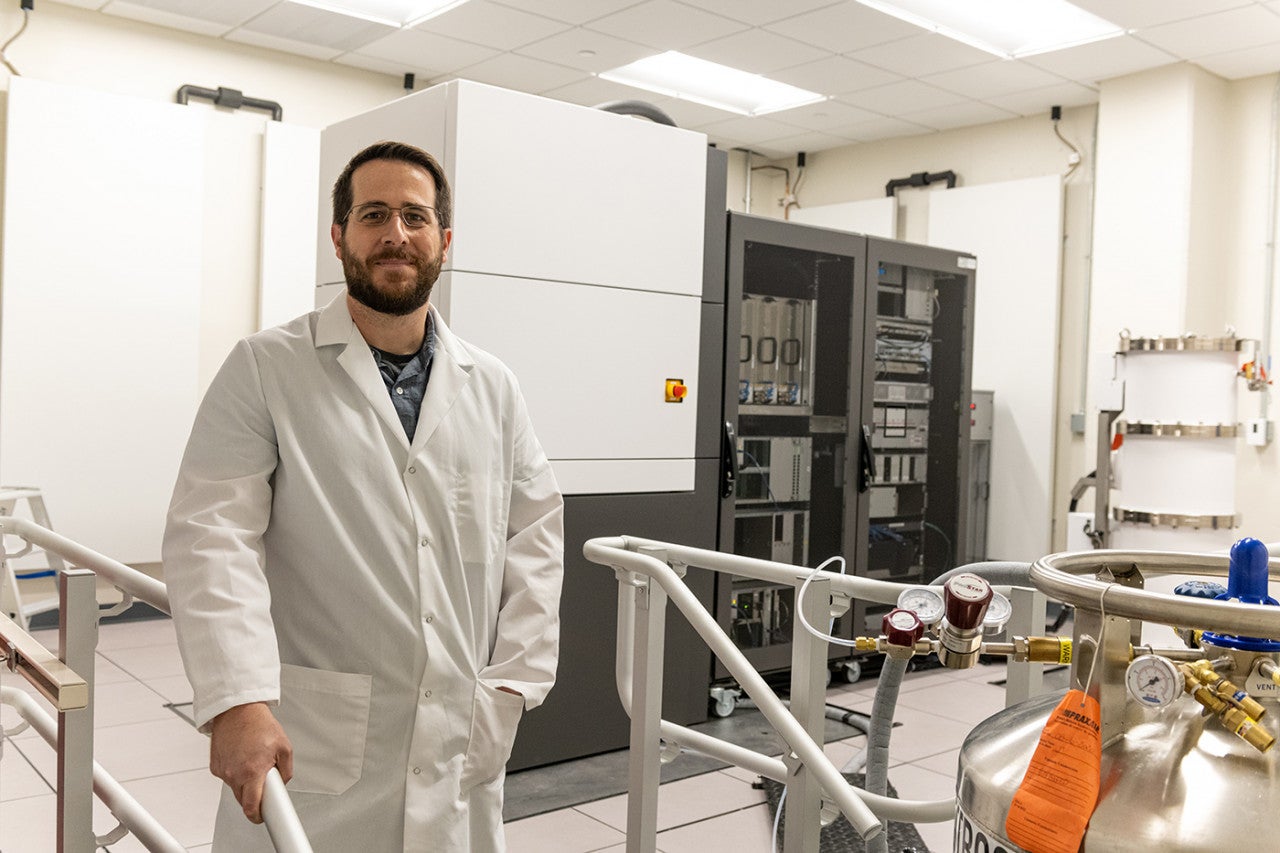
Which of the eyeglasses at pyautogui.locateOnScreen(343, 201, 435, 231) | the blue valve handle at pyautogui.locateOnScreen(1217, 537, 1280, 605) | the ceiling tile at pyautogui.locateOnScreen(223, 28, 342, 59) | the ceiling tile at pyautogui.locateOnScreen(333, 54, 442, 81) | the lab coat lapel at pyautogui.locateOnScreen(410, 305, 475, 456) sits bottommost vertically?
the blue valve handle at pyautogui.locateOnScreen(1217, 537, 1280, 605)

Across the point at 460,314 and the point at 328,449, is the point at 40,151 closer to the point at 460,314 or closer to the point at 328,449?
the point at 460,314

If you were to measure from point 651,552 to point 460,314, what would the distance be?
124 centimetres

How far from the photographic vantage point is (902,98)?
7.03 metres

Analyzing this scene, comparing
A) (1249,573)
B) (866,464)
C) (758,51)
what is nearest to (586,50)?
(758,51)

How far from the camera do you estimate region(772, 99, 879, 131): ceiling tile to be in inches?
287

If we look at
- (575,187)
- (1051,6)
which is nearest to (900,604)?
(575,187)

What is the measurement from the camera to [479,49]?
20.7 ft

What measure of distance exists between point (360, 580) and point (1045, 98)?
6.59m

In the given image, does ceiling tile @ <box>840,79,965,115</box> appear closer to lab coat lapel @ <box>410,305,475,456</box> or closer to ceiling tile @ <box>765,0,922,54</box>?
ceiling tile @ <box>765,0,922,54</box>

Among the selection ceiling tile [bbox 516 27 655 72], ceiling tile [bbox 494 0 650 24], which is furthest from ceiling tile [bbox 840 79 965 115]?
ceiling tile [bbox 494 0 650 24]

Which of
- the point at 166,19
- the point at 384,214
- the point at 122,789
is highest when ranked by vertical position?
the point at 166,19

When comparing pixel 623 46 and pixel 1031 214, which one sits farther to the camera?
pixel 1031 214

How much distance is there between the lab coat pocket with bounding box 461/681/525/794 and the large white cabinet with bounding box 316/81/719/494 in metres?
1.77

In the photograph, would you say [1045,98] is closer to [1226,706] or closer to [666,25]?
[666,25]
